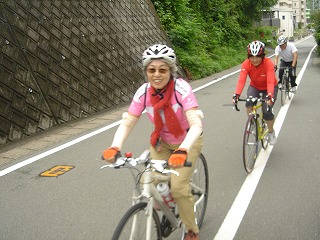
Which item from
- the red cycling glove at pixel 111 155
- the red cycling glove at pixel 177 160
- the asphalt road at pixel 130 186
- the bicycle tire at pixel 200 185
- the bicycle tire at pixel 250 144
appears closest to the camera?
the red cycling glove at pixel 177 160

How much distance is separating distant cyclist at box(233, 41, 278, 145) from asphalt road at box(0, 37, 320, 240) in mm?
769

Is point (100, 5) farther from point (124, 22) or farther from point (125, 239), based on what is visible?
point (125, 239)

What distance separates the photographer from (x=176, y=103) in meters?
3.02

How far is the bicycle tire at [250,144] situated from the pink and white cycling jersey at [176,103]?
224 centimetres

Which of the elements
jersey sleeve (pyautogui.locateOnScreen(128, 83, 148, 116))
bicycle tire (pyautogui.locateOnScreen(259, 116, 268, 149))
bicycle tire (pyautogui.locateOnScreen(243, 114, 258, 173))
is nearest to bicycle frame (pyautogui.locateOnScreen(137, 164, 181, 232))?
jersey sleeve (pyautogui.locateOnScreen(128, 83, 148, 116))

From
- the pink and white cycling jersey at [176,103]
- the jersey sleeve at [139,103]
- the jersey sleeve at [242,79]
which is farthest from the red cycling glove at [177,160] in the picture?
the jersey sleeve at [242,79]

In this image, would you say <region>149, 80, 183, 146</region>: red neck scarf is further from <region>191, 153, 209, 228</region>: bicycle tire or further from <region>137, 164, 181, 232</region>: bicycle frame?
<region>191, 153, 209, 228</region>: bicycle tire

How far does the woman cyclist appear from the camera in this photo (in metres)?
2.89

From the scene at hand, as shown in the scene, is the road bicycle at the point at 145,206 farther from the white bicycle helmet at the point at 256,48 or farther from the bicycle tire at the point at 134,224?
the white bicycle helmet at the point at 256,48

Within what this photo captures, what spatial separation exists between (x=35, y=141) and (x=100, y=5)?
697cm

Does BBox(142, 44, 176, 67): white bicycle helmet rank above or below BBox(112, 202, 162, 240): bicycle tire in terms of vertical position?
above

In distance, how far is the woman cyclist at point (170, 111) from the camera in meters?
2.89

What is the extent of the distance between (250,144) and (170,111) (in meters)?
2.86

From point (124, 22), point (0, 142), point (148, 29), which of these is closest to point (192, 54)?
point (148, 29)
